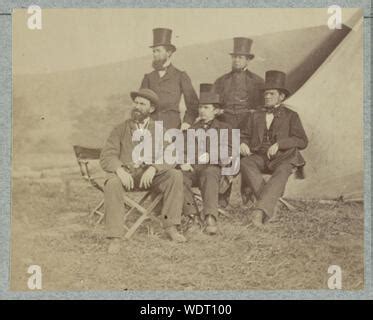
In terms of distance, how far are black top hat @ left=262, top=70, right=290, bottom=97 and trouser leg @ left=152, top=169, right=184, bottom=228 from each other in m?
0.75

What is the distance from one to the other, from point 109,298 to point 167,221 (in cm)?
56

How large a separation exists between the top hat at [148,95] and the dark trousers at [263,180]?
Answer: 62 cm

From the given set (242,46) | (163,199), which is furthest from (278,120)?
(163,199)

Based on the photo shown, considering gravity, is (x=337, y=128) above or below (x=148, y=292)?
above

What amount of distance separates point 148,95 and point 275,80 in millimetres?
752

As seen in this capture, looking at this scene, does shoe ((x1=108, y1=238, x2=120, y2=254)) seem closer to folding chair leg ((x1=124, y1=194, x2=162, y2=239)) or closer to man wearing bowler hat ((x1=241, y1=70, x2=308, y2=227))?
folding chair leg ((x1=124, y1=194, x2=162, y2=239))

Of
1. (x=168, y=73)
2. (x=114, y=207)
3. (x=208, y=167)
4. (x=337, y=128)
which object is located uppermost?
(x=168, y=73)

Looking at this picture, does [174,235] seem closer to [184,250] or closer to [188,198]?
[184,250]

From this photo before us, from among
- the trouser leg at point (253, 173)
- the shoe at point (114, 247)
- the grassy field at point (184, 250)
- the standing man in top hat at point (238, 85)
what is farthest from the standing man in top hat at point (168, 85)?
the shoe at point (114, 247)

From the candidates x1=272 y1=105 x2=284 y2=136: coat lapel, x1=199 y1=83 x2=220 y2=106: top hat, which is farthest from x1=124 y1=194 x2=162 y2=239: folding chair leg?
x1=272 y1=105 x2=284 y2=136: coat lapel

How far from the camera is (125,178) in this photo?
3.21 m

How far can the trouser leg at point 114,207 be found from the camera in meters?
3.18

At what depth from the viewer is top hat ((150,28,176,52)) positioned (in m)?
3.22
